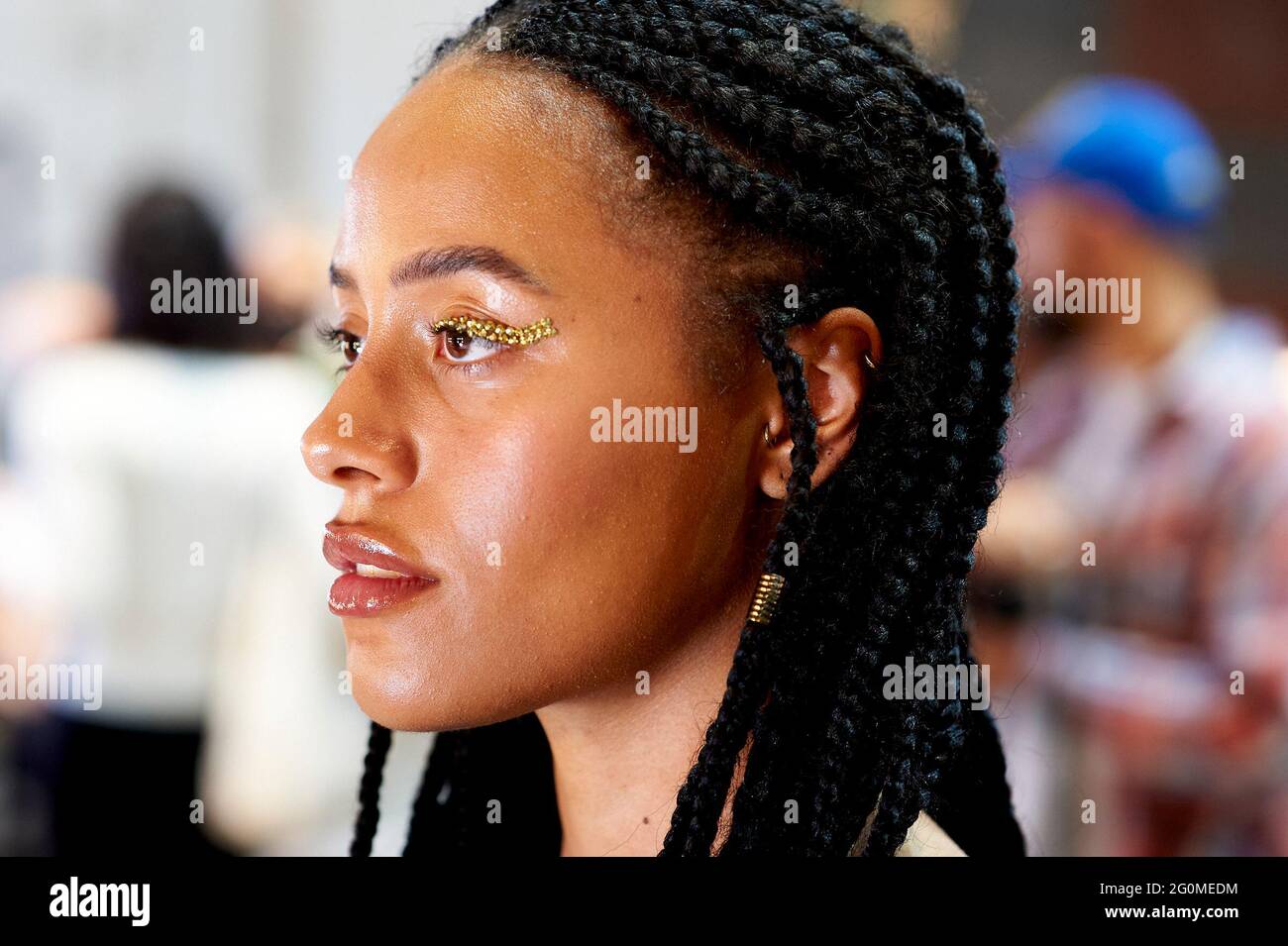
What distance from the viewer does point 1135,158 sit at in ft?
11.6

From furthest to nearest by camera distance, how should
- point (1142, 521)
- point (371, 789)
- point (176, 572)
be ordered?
point (176, 572), point (1142, 521), point (371, 789)

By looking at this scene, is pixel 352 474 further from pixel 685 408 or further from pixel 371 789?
pixel 371 789

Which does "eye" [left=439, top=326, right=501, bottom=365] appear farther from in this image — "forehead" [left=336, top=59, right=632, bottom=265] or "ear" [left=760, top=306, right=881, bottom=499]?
"ear" [left=760, top=306, right=881, bottom=499]

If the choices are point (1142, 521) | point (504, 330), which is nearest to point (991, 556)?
point (1142, 521)

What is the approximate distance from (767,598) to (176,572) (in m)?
2.46

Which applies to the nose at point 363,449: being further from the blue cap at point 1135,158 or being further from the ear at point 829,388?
the blue cap at point 1135,158

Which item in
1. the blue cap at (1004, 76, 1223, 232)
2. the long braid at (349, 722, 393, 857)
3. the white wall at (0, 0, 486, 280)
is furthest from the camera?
the white wall at (0, 0, 486, 280)

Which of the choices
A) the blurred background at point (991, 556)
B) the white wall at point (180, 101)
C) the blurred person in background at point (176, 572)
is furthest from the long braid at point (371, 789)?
the white wall at point (180, 101)

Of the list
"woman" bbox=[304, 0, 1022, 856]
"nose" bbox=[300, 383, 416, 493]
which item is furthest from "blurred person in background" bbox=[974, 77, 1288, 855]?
"nose" bbox=[300, 383, 416, 493]

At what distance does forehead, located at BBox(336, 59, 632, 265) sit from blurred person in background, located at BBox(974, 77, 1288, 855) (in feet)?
5.28

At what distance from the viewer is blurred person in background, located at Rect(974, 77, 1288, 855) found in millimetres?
2980

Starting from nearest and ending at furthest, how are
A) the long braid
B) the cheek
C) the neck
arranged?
the cheek
the neck
the long braid

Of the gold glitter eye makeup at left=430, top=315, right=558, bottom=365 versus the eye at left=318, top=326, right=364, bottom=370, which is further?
the eye at left=318, top=326, right=364, bottom=370

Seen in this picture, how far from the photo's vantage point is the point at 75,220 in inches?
250
